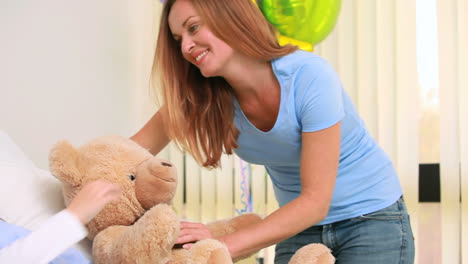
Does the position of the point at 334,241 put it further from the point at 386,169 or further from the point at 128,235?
the point at 128,235

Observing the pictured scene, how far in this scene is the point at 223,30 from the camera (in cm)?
122

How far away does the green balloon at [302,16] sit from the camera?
1.71 metres

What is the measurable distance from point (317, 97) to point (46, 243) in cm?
60

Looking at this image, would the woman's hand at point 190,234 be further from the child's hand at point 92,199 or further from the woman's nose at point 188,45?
the woman's nose at point 188,45

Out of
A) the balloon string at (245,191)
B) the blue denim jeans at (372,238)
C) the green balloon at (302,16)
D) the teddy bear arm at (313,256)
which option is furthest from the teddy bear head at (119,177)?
the balloon string at (245,191)

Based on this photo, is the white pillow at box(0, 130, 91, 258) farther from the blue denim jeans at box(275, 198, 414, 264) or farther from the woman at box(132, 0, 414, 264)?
the blue denim jeans at box(275, 198, 414, 264)

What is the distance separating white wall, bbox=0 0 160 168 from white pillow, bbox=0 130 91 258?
663 millimetres

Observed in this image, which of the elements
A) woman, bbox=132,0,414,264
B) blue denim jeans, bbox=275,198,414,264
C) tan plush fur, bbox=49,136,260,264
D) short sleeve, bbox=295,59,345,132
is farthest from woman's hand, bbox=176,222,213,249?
blue denim jeans, bbox=275,198,414,264

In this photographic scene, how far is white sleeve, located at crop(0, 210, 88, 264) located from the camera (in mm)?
831

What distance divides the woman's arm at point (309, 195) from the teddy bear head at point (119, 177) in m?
0.20

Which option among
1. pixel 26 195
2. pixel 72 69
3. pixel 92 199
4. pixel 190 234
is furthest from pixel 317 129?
pixel 72 69

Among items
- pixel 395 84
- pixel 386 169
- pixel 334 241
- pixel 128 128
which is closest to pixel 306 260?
pixel 334 241

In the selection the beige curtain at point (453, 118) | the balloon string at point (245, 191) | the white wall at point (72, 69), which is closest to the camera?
the white wall at point (72, 69)

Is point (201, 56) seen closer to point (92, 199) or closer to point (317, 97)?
point (317, 97)
